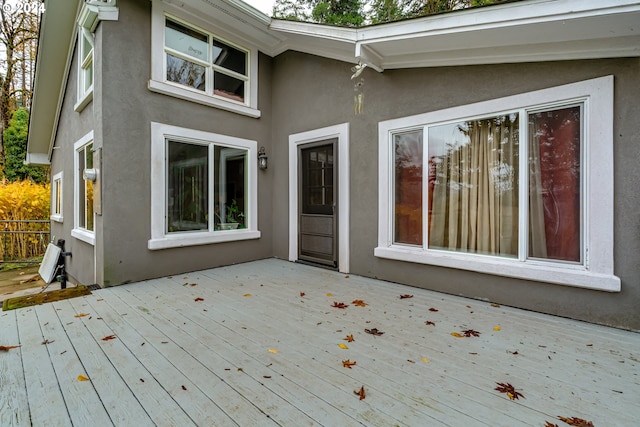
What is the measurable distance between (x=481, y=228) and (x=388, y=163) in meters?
1.54

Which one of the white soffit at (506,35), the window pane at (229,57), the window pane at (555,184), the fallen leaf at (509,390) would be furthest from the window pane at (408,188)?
the window pane at (229,57)

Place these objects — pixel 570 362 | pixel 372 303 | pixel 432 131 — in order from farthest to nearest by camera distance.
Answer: pixel 432 131 < pixel 372 303 < pixel 570 362

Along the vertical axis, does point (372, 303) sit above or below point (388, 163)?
below

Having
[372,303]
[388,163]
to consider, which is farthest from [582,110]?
[372,303]

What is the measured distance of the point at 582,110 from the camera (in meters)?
2.99

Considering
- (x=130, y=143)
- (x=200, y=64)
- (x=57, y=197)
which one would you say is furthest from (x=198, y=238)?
(x=57, y=197)

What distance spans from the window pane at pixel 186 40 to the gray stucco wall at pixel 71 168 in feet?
5.34

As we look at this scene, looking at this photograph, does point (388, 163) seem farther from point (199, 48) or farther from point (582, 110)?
point (199, 48)

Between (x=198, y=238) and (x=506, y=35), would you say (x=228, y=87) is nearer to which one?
(x=198, y=238)

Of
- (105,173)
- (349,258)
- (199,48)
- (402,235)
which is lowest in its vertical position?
Answer: (349,258)

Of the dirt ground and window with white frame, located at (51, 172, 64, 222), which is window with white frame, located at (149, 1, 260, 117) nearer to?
window with white frame, located at (51, 172, 64, 222)

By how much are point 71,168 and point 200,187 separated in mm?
3271

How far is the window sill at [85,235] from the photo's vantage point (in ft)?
14.9

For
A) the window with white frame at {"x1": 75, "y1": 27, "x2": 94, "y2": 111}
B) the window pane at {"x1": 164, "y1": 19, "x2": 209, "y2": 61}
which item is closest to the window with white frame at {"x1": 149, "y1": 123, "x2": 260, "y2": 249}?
the window pane at {"x1": 164, "y1": 19, "x2": 209, "y2": 61}
